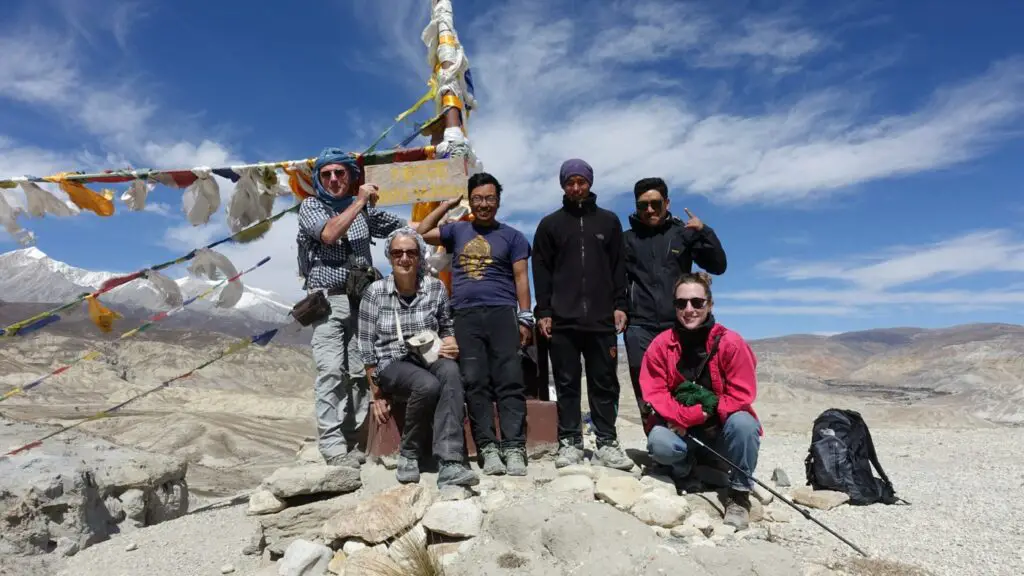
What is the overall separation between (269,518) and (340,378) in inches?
37.7

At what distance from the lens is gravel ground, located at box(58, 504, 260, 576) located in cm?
404

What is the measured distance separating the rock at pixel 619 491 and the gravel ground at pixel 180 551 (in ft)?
7.01

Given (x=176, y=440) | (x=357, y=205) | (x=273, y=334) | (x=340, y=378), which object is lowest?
(x=176, y=440)

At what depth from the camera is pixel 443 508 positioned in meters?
3.27

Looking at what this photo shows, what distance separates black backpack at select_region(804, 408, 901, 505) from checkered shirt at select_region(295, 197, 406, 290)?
3.70 metres

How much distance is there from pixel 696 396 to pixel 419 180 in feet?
8.85

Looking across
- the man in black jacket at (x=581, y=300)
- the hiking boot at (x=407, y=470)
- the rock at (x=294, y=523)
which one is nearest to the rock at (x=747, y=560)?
the man in black jacket at (x=581, y=300)

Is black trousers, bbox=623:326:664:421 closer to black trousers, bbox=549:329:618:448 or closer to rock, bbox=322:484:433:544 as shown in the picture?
black trousers, bbox=549:329:618:448

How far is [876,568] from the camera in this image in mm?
2904

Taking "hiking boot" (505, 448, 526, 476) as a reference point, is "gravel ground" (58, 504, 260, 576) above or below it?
below

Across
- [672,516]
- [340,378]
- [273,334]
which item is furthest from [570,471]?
[273,334]

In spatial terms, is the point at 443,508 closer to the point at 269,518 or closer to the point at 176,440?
the point at 269,518

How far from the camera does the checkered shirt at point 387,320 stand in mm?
3883

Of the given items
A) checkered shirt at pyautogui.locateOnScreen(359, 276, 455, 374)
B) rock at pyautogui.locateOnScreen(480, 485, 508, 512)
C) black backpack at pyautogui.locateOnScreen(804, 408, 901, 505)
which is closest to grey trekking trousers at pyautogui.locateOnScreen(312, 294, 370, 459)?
checkered shirt at pyautogui.locateOnScreen(359, 276, 455, 374)
